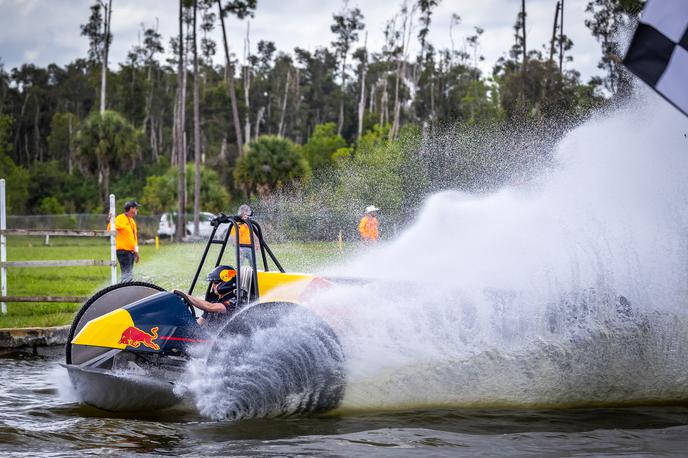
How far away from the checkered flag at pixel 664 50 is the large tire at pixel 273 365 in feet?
13.5

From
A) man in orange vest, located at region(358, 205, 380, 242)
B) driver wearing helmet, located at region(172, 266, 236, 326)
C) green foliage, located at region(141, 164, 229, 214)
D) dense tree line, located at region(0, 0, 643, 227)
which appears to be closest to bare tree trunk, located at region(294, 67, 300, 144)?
dense tree line, located at region(0, 0, 643, 227)

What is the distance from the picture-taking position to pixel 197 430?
7.32 meters

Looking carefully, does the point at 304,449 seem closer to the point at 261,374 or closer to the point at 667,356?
the point at 261,374

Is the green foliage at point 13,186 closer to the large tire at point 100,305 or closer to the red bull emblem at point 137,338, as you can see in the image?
the large tire at point 100,305

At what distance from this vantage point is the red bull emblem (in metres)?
7.54

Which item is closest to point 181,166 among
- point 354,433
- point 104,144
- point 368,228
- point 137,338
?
point 104,144

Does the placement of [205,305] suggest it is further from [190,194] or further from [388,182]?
[190,194]

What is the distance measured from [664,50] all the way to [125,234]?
1229cm

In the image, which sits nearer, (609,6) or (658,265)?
(658,265)

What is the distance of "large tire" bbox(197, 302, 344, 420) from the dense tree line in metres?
13.7

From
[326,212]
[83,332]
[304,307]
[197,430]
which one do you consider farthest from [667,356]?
[326,212]

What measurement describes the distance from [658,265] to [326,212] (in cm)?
1697

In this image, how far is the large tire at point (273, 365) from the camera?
7.53m

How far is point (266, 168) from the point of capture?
44281 mm
